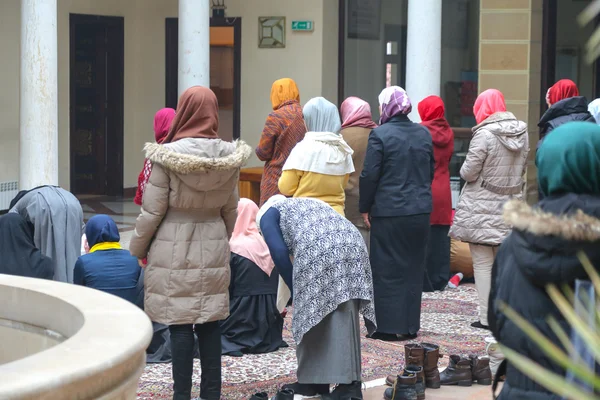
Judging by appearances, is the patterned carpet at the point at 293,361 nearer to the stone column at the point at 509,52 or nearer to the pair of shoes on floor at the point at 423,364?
the pair of shoes on floor at the point at 423,364

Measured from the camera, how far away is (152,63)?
16.0 m

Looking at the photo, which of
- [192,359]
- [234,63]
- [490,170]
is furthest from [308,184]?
[234,63]

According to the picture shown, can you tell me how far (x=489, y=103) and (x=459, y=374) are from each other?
273 cm

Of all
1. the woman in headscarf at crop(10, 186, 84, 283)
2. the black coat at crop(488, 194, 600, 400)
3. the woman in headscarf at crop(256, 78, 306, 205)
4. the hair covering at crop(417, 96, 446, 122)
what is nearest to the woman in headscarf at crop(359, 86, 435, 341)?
the woman in headscarf at crop(256, 78, 306, 205)

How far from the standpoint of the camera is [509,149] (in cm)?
786

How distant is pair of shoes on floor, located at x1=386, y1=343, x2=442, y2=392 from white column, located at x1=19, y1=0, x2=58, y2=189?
5858 millimetres

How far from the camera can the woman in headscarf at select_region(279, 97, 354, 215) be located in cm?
624

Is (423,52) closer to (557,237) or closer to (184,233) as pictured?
(184,233)

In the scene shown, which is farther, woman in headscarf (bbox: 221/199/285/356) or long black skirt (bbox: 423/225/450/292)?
long black skirt (bbox: 423/225/450/292)

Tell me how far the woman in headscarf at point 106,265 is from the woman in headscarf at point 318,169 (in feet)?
3.58

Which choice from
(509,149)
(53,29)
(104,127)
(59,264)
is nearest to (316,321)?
(59,264)

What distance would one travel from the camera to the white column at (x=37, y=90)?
10594 mm

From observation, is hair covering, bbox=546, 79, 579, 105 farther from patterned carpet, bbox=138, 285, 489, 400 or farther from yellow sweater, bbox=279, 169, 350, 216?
yellow sweater, bbox=279, 169, 350, 216

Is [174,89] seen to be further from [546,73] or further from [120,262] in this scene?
[120,262]
